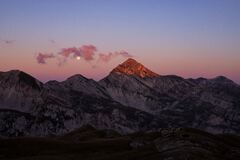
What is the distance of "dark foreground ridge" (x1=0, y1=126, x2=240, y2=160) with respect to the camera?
295 feet

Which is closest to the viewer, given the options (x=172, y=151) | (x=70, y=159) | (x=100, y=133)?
(x=172, y=151)

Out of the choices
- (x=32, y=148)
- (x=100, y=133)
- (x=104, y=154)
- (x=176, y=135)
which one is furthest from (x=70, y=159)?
(x=100, y=133)

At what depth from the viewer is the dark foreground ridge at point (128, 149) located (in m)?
89.9

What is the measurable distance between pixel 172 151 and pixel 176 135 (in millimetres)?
17859

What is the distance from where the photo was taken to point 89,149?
111 meters

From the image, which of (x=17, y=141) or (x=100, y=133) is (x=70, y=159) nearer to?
(x=17, y=141)

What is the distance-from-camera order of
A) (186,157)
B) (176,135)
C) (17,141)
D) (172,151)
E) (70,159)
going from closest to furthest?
1. (186,157)
2. (172,151)
3. (70,159)
4. (176,135)
5. (17,141)

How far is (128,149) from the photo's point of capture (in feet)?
365

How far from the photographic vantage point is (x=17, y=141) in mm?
117125

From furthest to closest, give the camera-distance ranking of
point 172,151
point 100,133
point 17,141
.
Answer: point 100,133, point 17,141, point 172,151

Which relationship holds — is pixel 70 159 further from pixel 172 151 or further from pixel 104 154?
pixel 172 151

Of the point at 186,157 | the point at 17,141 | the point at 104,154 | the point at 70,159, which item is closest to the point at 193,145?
the point at 186,157

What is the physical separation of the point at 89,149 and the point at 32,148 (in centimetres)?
1463

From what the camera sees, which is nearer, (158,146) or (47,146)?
(158,146)
